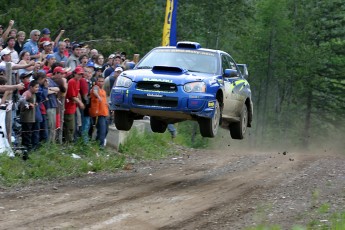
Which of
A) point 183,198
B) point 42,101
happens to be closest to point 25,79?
point 42,101

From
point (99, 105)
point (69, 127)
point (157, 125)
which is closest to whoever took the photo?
point (69, 127)

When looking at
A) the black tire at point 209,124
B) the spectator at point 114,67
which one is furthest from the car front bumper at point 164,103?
the spectator at point 114,67

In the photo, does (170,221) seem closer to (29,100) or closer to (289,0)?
Answer: (29,100)

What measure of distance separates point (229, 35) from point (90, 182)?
184 ft

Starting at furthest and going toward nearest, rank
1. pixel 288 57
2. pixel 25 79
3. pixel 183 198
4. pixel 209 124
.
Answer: pixel 288 57 < pixel 25 79 < pixel 209 124 < pixel 183 198

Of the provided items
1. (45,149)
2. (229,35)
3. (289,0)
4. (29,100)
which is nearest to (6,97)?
(29,100)

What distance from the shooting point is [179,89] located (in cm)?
1612

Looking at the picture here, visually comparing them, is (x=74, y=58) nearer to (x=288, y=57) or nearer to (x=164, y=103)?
(x=164, y=103)

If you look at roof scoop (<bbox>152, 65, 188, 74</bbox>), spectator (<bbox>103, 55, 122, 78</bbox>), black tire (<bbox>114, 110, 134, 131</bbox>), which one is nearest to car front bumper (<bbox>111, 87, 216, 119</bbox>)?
roof scoop (<bbox>152, 65, 188, 74</bbox>)

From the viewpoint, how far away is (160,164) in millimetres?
20516

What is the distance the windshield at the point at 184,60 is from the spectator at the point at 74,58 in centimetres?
334

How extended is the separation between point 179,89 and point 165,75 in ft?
1.33

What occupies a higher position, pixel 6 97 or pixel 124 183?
pixel 6 97

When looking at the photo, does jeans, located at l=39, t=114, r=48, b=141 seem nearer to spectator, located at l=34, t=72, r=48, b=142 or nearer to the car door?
spectator, located at l=34, t=72, r=48, b=142
